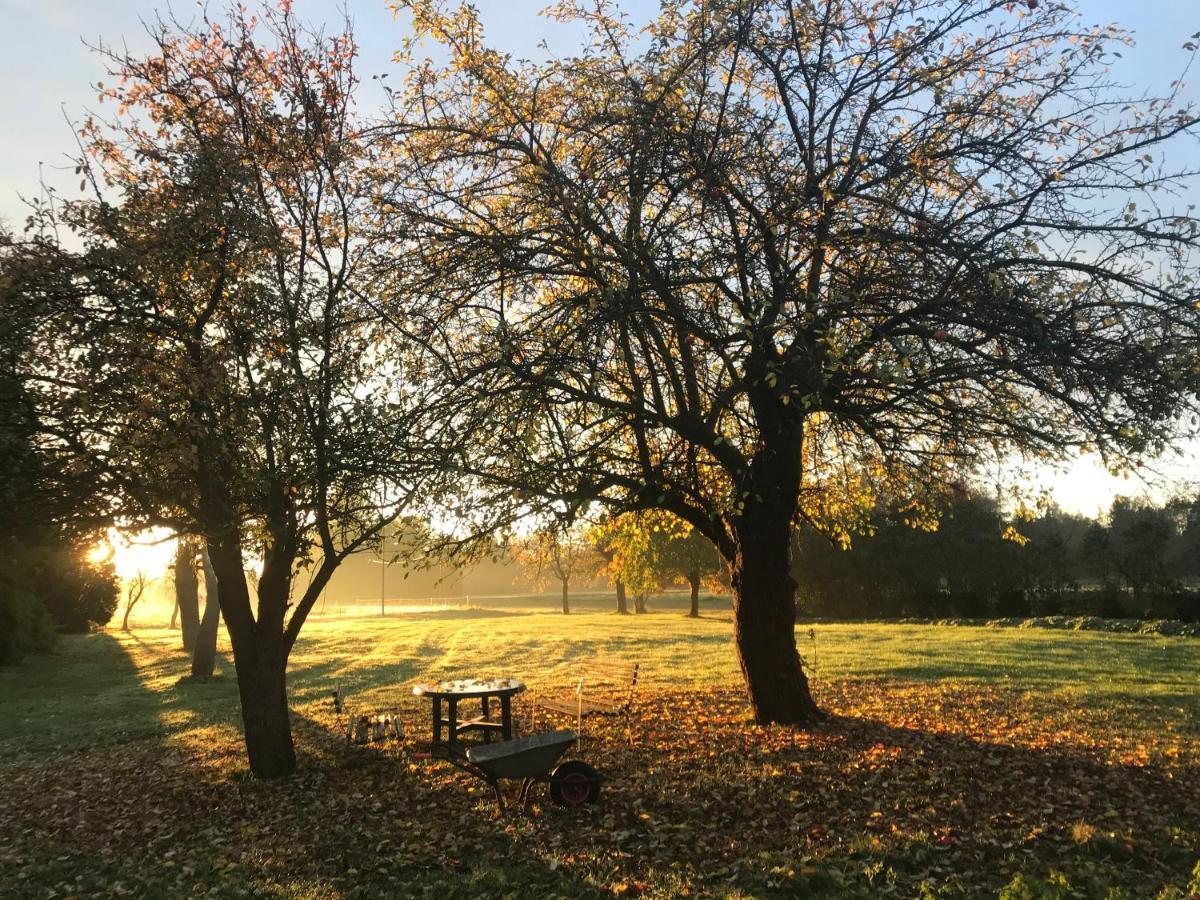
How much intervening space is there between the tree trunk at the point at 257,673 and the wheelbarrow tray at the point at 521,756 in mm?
4407

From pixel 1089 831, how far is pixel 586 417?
7.30m

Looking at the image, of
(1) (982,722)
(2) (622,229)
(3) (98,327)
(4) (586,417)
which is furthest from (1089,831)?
(3) (98,327)

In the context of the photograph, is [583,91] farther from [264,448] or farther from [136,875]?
[136,875]

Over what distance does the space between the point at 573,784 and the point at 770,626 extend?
13.8 ft

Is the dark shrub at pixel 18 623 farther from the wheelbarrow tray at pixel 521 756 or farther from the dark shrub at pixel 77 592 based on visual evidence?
the wheelbarrow tray at pixel 521 756

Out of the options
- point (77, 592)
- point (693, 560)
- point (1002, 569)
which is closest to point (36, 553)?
point (77, 592)

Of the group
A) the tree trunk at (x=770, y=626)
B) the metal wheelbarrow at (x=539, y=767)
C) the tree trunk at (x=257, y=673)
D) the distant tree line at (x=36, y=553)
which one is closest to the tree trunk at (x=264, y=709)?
the tree trunk at (x=257, y=673)

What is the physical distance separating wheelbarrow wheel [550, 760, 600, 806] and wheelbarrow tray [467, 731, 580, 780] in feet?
0.52

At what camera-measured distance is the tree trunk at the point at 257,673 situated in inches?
417

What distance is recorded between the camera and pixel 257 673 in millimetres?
10664

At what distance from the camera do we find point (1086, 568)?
4250cm

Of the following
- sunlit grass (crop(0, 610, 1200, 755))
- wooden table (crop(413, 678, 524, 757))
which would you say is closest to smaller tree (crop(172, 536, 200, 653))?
sunlit grass (crop(0, 610, 1200, 755))

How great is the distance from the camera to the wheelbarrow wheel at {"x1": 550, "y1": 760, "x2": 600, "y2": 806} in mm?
7941

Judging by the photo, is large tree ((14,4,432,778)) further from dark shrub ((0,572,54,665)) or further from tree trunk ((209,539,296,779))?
dark shrub ((0,572,54,665))
